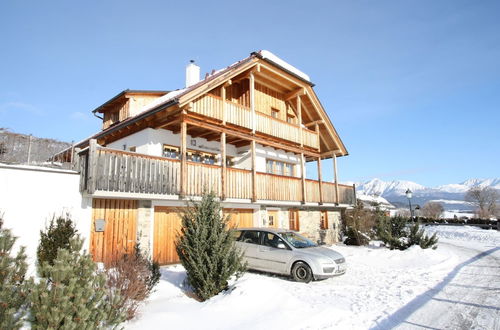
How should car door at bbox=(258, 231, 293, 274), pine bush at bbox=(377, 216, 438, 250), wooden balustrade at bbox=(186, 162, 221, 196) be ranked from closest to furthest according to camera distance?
car door at bbox=(258, 231, 293, 274)
wooden balustrade at bbox=(186, 162, 221, 196)
pine bush at bbox=(377, 216, 438, 250)

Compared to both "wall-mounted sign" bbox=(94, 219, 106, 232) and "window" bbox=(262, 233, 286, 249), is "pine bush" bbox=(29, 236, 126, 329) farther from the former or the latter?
"window" bbox=(262, 233, 286, 249)

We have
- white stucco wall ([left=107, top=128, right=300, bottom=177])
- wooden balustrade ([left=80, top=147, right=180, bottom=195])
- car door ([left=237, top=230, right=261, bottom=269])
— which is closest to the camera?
wooden balustrade ([left=80, top=147, right=180, bottom=195])

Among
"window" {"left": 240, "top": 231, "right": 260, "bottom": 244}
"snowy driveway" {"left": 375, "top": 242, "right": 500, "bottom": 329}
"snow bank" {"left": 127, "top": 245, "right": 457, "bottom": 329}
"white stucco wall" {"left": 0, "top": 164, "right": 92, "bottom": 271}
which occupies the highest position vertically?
"white stucco wall" {"left": 0, "top": 164, "right": 92, "bottom": 271}

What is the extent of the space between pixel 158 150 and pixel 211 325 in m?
9.02

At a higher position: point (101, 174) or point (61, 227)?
point (101, 174)

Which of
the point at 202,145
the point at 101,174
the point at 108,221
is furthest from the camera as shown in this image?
the point at 202,145

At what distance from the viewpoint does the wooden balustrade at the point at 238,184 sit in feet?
43.7

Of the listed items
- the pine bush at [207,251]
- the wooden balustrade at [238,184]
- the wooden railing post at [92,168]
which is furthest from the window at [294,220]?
the wooden railing post at [92,168]

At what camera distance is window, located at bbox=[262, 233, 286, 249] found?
9.82 m

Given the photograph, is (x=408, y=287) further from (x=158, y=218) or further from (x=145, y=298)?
(x=158, y=218)

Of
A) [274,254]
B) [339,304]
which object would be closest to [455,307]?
[339,304]

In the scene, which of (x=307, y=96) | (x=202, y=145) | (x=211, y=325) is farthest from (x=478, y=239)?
(x=211, y=325)

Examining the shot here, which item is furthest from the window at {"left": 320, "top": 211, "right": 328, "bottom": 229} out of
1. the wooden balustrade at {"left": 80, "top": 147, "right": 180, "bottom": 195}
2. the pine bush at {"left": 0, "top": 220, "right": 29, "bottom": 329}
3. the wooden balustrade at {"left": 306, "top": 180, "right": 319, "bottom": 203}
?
the pine bush at {"left": 0, "top": 220, "right": 29, "bottom": 329}

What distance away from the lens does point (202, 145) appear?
14.9 metres
